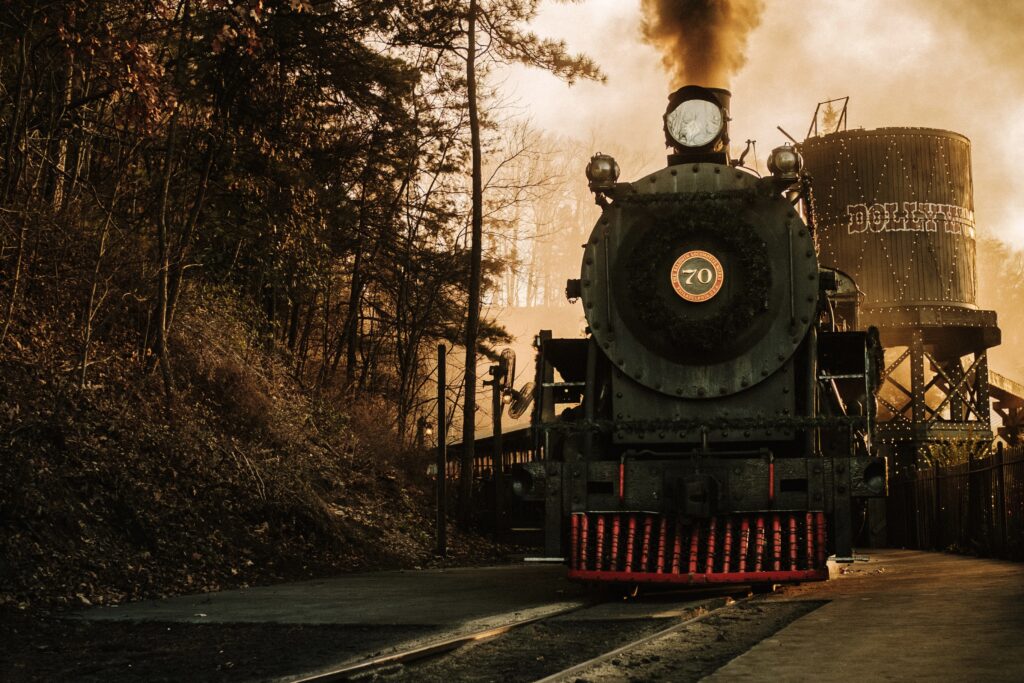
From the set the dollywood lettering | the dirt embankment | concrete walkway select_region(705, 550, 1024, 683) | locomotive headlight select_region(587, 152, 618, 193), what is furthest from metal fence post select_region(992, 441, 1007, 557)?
the dollywood lettering

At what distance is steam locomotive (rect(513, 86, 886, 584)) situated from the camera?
7902 mm

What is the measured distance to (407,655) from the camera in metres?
5.60

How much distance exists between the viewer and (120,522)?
1034 centimetres

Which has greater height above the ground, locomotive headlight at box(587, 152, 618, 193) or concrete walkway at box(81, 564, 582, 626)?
locomotive headlight at box(587, 152, 618, 193)

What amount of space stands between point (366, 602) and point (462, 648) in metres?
2.83

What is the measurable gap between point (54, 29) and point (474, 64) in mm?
11888

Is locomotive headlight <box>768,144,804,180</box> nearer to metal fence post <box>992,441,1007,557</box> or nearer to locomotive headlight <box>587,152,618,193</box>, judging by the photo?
locomotive headlight <box>587,152,618,193</box>

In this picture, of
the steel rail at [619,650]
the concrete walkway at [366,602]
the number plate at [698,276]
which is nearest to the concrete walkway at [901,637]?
the steel rail at [619,650]

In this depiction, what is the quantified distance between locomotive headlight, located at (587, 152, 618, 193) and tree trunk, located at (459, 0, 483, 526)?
11.3 metres

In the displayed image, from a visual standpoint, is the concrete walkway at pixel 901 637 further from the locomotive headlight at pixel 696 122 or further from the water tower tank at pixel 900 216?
the water tower tank at pixel 900 216

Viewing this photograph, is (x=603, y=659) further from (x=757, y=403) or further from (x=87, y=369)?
(x=87, y=369)

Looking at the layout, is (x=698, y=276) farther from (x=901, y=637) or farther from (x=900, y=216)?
(x=900, y=216)

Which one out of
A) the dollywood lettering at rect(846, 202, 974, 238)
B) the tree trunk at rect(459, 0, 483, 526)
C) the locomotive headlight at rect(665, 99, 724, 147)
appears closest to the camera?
the locomotive headlight at rect(665, 99, 724, 147)

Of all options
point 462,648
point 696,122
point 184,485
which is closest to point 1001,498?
point 696,122
